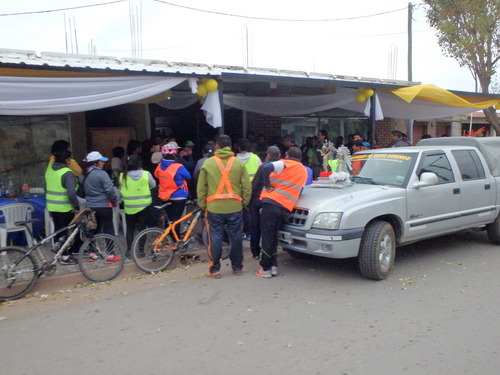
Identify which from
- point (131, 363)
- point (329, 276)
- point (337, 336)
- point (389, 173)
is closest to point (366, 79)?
point (389, 173)

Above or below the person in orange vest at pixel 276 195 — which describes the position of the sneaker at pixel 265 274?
below

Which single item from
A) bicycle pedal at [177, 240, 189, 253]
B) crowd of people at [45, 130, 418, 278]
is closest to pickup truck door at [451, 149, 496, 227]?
crowd of people at [45, 130, 418, 278]

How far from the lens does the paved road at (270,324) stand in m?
3.67

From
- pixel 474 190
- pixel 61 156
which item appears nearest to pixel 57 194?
pixel 61 156

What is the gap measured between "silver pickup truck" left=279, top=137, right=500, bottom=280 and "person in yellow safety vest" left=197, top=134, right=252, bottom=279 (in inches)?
26.4

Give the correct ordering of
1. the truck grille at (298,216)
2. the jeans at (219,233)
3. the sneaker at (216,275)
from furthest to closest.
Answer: the sneaker at (216,275) < the jeans at (219,233) < the truck grille at (298,216)

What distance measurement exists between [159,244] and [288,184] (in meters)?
2.08

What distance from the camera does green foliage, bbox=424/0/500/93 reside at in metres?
13.2

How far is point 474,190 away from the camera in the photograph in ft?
22.5

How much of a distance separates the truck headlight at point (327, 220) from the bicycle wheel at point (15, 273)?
3538mm

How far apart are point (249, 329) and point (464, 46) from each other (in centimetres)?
1240

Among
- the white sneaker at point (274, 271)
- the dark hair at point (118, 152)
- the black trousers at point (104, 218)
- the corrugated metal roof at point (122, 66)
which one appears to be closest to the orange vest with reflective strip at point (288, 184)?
the white sneaker at point (274, 271)

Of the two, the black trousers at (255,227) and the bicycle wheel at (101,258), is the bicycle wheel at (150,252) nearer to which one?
the bicycle wheel at (101,258)

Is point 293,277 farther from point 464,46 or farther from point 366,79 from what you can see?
point 464,46
